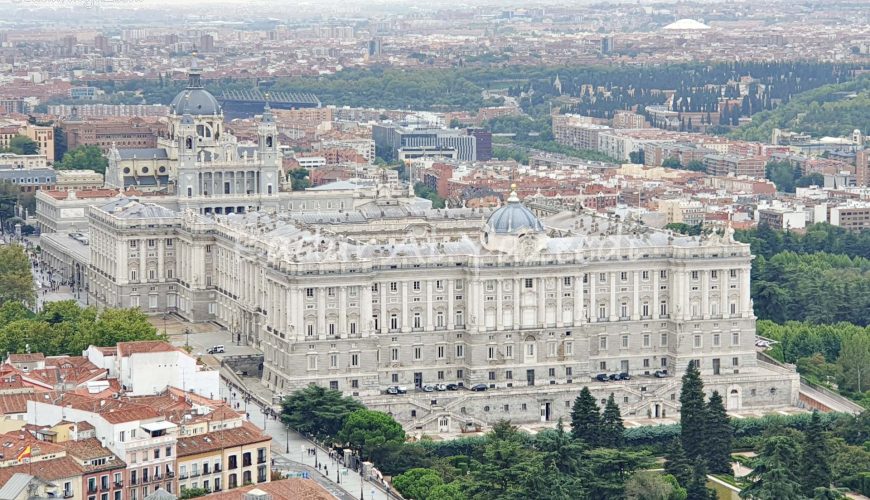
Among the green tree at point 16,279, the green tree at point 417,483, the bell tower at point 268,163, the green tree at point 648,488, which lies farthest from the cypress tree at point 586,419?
the bell tower at point 268,163

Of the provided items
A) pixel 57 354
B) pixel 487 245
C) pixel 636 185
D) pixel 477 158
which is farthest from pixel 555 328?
pixel 477 158

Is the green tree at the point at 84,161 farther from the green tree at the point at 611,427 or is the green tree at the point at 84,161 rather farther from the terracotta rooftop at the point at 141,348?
the green tree at the point at 611,427

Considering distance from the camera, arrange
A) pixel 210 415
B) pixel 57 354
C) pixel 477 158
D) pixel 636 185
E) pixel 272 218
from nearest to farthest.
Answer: pixel 210 415 < pixel 57 354 < pixel 272 218 < pixel 636 185 < pixel 477 158

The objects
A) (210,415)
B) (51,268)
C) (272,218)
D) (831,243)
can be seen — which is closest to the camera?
(210,415)

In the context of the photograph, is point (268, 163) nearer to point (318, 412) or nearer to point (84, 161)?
point (318, 412)

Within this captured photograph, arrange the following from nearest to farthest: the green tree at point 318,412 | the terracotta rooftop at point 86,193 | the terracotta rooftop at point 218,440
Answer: the terracotta rooftop at point 218,440, the green tree at point 318,412, the terracotta rooftop at point 86,193

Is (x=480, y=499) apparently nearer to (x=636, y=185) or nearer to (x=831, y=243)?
(x=831, y=243)
